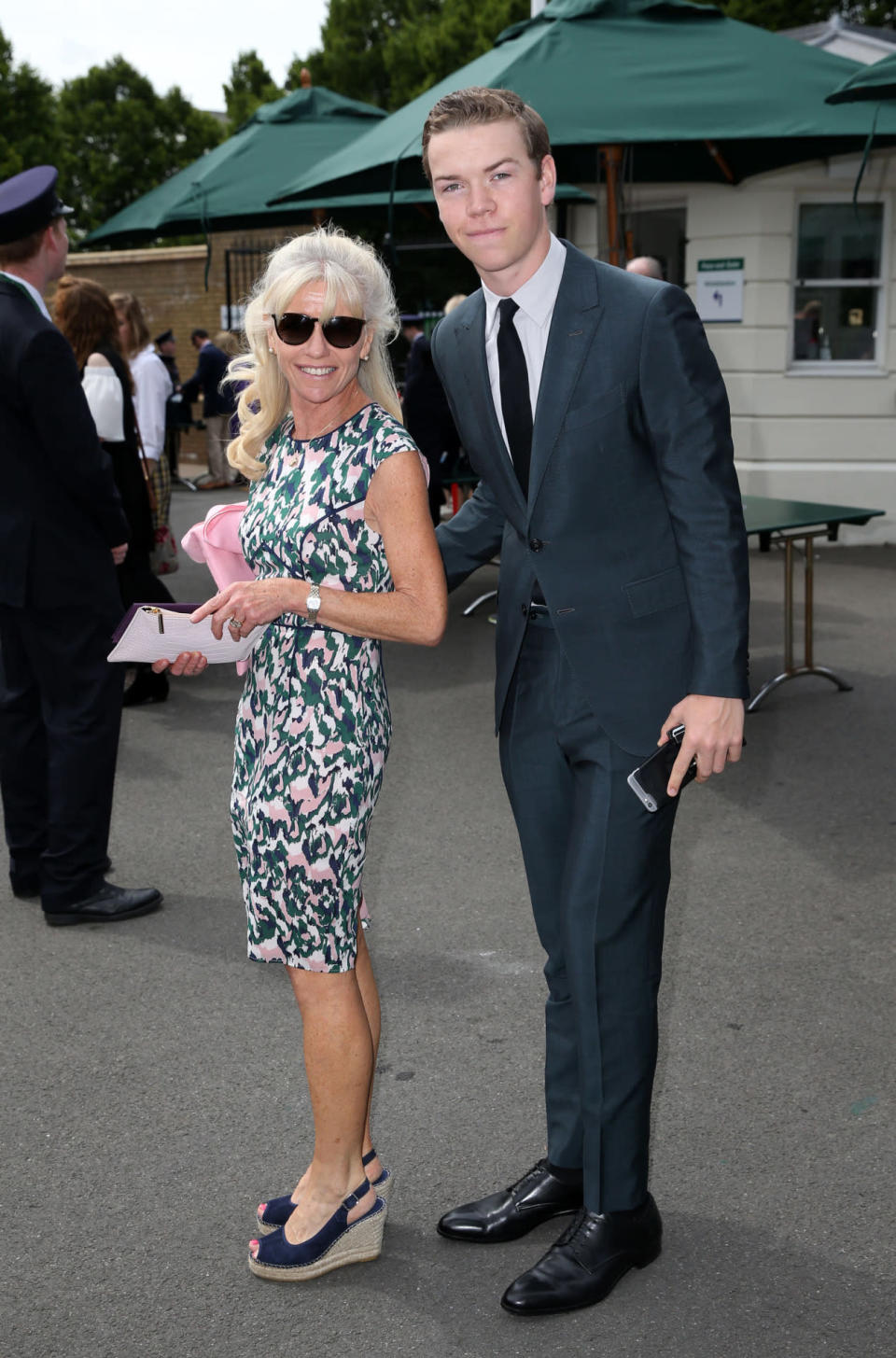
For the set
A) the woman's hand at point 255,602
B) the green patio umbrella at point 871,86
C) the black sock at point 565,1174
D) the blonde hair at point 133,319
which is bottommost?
the black sock at point 565,1174

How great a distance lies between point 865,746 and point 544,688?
4252 mm

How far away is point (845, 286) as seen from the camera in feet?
42.6

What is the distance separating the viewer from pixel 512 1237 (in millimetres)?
2973

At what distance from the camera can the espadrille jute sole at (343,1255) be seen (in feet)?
9.37

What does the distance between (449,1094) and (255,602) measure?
1.58m

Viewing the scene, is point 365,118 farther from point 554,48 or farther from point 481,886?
point 481,886

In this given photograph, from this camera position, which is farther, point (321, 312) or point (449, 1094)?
point (449, 1094)

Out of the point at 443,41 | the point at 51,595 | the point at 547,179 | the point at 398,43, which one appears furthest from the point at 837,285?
the point at 398,43

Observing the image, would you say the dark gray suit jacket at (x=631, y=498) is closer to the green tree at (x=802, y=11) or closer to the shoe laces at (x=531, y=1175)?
the shoe laces at (x=531, y=1175)

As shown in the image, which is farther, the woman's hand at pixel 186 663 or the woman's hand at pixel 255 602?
the woman's hand at pixel 186 663

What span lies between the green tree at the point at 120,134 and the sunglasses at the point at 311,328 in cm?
A: 4717

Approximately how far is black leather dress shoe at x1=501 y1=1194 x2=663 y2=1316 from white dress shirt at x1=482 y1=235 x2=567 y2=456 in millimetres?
1517

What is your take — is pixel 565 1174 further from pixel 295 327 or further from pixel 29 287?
pixel 29 287

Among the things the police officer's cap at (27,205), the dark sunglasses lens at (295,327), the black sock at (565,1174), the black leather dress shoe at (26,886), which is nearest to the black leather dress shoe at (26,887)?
the black leather dress shoe at (26,886)
